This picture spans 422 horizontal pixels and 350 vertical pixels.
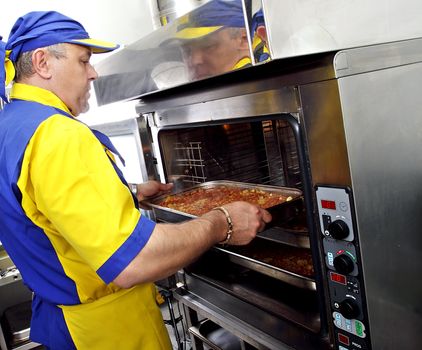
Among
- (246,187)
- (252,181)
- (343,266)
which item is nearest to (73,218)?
(343,266)

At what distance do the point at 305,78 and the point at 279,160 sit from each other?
870mm

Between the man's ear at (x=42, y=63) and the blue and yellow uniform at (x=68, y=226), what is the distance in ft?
0.17

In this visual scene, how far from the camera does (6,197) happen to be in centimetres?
110

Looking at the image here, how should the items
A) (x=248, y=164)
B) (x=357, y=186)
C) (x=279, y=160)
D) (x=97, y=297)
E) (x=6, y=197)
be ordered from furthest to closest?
(x=248, y=164) → (x=279, y=160) → (x=97, y=297) → (x=6, y=197) → (x=357, y=186)

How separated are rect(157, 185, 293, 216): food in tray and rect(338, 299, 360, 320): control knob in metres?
0.57

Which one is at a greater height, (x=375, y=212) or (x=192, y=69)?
(x=192, y=69)

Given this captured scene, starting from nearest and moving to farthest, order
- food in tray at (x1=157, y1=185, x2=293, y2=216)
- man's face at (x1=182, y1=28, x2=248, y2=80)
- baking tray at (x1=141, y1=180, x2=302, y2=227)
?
1. man's face at (x1=182, y1=28, x2=248, y2=80)
2. baking tray at (x1=141, y1=180, x2=302, y2=227)
3. food in tray at (x1=157, y1=185, x2=293, y2=216)

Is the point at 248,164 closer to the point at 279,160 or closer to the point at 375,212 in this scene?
the point at 279,160

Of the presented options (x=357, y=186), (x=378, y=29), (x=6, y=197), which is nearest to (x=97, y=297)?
(x=6, y=197)

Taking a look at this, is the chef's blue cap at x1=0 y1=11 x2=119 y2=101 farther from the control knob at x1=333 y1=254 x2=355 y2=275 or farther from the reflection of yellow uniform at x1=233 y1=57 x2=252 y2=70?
the control knob at x1=333 y1=254 x2=355 y2=275

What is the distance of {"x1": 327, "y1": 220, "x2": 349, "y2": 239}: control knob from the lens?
98 cm

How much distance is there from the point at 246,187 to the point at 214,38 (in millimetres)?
966

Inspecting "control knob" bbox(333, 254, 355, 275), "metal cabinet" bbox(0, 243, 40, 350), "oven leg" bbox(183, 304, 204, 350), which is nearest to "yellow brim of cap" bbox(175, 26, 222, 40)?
"control knob" bbox(333, 254, 355, 275)

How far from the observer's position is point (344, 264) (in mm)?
993
